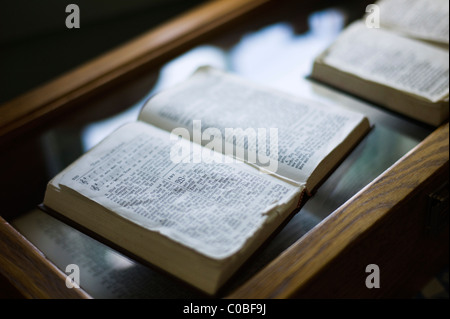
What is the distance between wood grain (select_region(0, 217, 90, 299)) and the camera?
1.92 ft

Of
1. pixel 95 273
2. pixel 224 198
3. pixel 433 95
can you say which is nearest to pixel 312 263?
pixel 224 198

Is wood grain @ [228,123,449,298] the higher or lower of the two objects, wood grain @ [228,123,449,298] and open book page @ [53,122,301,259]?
the lower

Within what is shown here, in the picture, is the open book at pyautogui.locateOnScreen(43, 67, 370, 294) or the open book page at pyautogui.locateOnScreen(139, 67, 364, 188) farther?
the open book page at pyautogui.locateOnScreen(139, 67, 364, 188)

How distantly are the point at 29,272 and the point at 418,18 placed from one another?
3.20 ft

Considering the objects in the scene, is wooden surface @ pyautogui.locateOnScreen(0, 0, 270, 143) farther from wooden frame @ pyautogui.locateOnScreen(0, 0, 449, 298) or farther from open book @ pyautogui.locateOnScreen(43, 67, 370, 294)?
open book @ pyautogui.locateOnScreen(43, 67, 370, 294)

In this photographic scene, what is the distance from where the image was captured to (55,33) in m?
1.34

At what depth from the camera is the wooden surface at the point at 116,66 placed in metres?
0.88

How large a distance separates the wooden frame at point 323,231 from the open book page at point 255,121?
0.10m

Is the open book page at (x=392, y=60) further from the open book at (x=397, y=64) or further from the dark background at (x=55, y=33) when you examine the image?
the dark background at (x=55, y=33)

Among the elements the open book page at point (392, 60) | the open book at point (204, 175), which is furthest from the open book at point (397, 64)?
the open book at point (204, 175)

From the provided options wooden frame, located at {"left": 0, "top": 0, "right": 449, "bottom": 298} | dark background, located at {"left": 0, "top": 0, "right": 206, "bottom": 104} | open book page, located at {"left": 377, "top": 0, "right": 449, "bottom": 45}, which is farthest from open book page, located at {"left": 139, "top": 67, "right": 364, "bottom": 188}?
dark background, located at {"left": 0, "top": 0, "right": 206, "bottom": 104}

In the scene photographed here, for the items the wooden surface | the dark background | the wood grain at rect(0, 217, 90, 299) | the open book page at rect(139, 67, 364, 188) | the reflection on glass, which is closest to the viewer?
the wood grain at rect(0, 217, 90, 299)

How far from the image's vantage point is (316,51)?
1.10 m

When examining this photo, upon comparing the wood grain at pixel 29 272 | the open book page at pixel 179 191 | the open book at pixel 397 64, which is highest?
the open book at pixel 397 64
